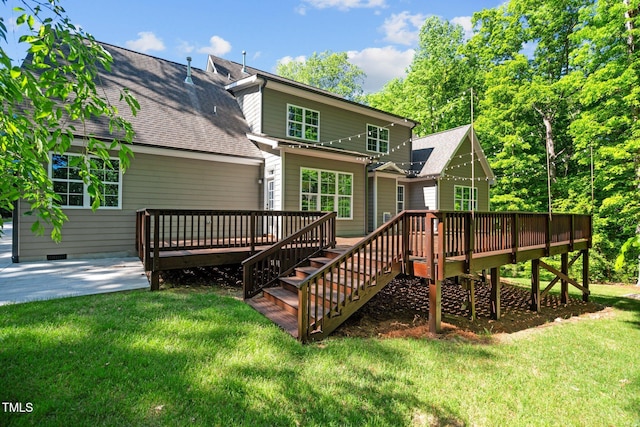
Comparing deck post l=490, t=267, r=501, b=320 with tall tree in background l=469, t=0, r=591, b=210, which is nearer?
deck post l=490, t=267, r=501, b=320

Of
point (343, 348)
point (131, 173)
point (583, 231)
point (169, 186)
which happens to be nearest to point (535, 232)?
point (583, 231)

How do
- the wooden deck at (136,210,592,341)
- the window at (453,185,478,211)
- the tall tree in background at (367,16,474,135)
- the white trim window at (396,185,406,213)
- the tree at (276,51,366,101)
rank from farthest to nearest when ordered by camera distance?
the tree at (276,51,366,101), the tall tree in background at (367,16,474,135), the window at (453,185,478,211), the white trim window at (396,185,406,213), the wooden deck at (136,210,592,341)

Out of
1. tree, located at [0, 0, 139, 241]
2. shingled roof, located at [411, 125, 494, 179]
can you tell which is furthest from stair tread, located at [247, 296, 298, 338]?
shingled roof, located at [411, 125, 494, 179]

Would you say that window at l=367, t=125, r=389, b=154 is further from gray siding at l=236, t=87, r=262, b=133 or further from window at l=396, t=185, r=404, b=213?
gray siding at l=236, t=87, r=262, b=133

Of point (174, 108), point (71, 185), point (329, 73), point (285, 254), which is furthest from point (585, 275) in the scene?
point (329, 73)

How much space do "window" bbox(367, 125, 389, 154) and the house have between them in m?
0.05

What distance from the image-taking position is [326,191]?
1168 centimetres

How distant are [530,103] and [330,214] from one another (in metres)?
15.7

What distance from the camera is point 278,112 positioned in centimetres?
1169

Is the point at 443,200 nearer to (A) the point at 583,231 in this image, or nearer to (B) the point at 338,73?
(A) the point at 583,231

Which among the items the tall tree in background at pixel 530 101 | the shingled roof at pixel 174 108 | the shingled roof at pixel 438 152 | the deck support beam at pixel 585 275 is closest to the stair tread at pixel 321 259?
the shingled roof at pixel 174 108

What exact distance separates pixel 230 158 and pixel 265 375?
8.55m

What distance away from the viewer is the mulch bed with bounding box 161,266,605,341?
525 centimetres

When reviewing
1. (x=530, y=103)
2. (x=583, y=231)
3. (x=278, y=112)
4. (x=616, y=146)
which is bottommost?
(x=583, y=231)
